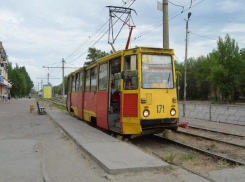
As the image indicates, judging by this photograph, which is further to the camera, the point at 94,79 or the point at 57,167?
the point at 94,79

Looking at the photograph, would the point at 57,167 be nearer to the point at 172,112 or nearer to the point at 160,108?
the point at 160,108

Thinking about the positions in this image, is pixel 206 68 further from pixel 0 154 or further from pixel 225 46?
pixel 0 154

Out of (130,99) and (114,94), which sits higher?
(114,94)

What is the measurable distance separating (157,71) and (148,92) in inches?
34.3

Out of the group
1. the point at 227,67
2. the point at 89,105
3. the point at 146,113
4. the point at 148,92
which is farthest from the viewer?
the point at 227,67

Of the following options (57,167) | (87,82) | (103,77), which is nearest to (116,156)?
(57,167)

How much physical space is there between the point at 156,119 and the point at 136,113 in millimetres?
679

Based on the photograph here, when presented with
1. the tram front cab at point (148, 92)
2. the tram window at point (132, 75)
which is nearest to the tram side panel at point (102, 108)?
the tram front cab at point (148, 92)

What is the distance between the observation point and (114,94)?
1078 centimetres

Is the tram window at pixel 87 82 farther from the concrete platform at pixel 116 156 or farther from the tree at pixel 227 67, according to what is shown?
the tree at pixel 227 67

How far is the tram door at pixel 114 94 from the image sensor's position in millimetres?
10102

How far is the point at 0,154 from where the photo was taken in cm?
734

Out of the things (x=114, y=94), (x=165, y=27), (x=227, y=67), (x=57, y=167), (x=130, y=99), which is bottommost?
(x=57, y=167)

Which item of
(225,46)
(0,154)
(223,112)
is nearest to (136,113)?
(0,154)
